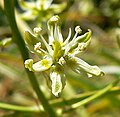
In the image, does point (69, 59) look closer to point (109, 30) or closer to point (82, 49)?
point (82, 49)

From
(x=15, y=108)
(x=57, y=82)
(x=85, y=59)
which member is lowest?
(x=85, y=59)

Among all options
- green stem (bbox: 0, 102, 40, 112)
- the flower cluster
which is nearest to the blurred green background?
green stem (bbox: 0, 102, 40, 112)

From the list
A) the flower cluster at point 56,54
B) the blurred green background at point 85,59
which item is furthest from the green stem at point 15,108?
the flower cluster at point 56,54

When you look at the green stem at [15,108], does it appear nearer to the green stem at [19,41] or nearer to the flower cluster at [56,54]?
the green stem at [19,41]

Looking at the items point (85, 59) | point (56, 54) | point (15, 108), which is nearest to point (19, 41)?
point (56, 54)

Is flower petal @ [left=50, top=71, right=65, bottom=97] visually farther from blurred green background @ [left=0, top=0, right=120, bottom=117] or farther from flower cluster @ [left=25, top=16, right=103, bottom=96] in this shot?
blurred green background @ [left=0, top=0, right=120, bottom=117]

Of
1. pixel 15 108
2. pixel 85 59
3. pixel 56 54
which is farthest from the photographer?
pixel 85 59

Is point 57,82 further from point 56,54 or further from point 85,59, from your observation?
point 85,59

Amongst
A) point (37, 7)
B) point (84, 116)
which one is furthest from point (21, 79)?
point (37, 7)

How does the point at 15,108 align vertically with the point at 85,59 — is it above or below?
above
